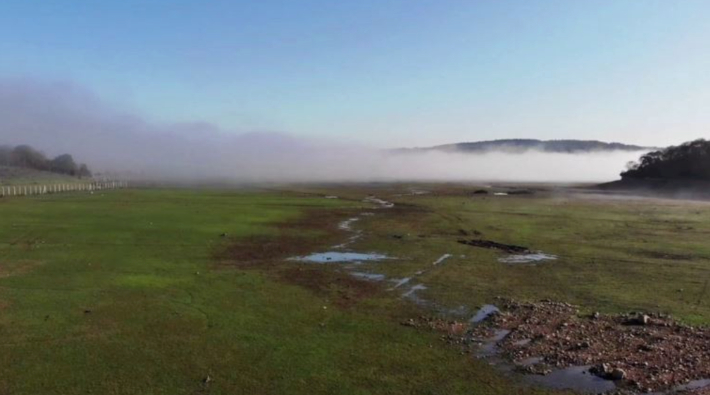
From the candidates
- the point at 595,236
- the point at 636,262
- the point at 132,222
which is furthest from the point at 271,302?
the point at 595,236

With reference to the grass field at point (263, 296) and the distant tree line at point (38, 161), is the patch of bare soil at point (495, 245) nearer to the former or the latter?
the grass field at point (263, 296)

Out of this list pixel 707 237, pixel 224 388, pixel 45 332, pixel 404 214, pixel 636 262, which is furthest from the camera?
pixel 404 214

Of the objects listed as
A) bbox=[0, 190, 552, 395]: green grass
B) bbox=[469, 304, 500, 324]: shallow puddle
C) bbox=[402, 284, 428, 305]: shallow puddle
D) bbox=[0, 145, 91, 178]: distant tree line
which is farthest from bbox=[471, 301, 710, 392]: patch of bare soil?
bbox=[0, 145, 91, 178]: distant tree line

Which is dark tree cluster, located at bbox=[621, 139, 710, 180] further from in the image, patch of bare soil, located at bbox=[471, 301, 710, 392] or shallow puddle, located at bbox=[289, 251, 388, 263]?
patch of bare soil, located at bbox=[471, 301, 710, 392]

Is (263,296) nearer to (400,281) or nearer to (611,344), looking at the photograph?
(400,281)

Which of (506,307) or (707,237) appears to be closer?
(506,307)

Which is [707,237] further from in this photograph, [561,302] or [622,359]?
[622,359]
